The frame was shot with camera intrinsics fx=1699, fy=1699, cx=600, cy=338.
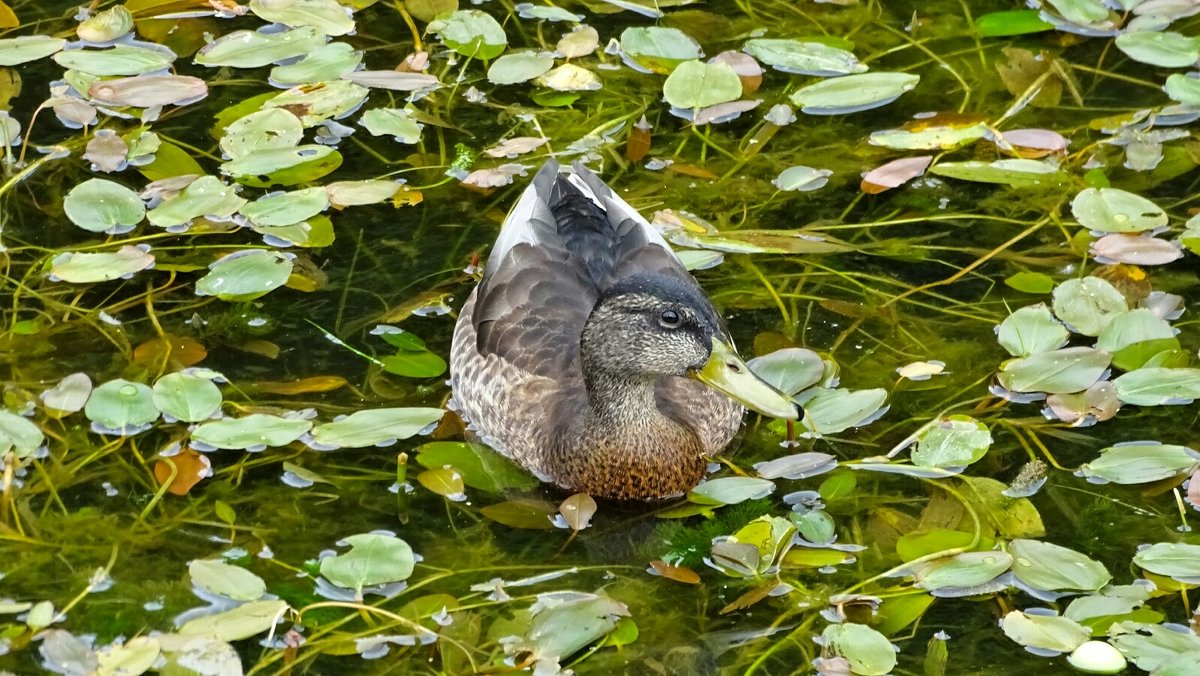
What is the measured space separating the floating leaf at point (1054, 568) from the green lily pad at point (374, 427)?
2152mm

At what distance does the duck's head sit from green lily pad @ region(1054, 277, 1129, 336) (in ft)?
5.07

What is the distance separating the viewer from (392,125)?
7.82 m

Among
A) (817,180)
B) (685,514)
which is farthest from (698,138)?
(685,514)

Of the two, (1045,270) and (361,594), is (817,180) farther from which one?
(361,594)

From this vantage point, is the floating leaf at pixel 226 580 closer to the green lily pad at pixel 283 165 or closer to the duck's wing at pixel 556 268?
the duck's wing at pixel 556 268

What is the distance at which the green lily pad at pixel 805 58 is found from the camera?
27.1ft

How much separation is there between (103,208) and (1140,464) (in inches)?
Result: 168

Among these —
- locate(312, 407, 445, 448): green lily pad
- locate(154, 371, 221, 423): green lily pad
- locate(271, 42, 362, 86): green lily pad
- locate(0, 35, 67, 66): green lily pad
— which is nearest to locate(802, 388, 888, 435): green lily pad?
locate(312, 407, 445, 448): green lily pad

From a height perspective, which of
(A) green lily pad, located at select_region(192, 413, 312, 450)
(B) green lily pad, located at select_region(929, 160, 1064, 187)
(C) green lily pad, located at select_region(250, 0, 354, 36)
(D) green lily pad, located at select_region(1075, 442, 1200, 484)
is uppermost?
(C) green lily pad, located at select_region(250, 0, 354, 36)

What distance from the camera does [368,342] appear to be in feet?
22.2

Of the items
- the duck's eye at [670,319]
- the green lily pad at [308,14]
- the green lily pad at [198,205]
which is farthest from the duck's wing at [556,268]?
the green lily pad at [308,14]

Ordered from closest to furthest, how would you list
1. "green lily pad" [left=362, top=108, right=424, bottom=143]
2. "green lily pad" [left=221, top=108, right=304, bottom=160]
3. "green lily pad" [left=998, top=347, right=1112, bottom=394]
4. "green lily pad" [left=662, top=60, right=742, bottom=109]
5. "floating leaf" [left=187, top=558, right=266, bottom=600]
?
1. "floating leaf" [left=187, top=558, right=266, bottom=600]
2. "green lily pad" [left=998, top=347, right=1112, bottom=394]
3. "green lily pad" [left=221, top=108, right=304, bottom=160]
4. "green lily pad" [left=362, top=108, right=424, bottom=143]
5. "green lily pad" [left=662, top=60, right=742, bottom=109]

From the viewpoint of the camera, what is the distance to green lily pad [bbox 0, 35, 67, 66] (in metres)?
8.06

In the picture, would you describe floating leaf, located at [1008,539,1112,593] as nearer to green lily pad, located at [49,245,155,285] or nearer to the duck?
the duck
